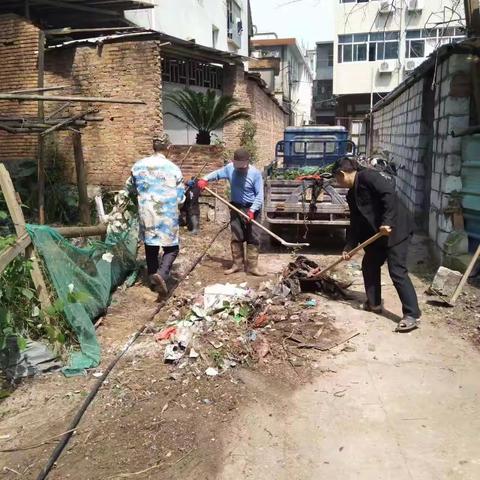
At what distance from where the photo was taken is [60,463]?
3.14 metres

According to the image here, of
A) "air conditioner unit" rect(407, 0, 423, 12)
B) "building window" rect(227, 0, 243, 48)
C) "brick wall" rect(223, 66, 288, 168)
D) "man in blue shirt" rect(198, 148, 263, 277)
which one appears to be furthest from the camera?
→ "air conditioner unit" rect(407, 0, 423, 12)

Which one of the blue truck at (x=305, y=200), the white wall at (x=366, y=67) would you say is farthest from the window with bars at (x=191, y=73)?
the white wall at (x=366, y=67)

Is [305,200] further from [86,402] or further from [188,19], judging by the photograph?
[188,19]

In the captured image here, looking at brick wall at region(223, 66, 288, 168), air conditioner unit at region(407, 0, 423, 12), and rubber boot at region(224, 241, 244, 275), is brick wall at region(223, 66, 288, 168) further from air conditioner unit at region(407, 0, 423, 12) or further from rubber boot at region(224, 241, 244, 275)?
air conditioner unit at region(407, 0, 423, 12)

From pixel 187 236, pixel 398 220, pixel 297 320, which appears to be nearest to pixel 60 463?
pixel 297 320

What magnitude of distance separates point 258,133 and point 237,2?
13154mm

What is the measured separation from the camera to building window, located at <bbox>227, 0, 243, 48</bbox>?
25.1 metres

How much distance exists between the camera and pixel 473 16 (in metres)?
6.17

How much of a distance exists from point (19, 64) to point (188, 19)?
9.85 metres

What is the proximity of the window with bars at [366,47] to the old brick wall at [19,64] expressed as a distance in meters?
27.5

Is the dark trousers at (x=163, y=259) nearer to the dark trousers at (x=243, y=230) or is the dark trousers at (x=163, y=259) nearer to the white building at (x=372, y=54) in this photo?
the dark trousers at (x=243, y=230)

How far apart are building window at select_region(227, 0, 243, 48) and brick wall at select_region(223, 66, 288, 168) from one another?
508cm

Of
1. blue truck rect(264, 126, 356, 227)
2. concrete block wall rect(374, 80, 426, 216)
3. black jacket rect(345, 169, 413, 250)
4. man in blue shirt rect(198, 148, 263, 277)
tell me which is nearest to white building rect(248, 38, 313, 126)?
concrete block wall rect(374, 80, 426, 216)

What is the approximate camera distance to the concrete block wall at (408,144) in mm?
9414
